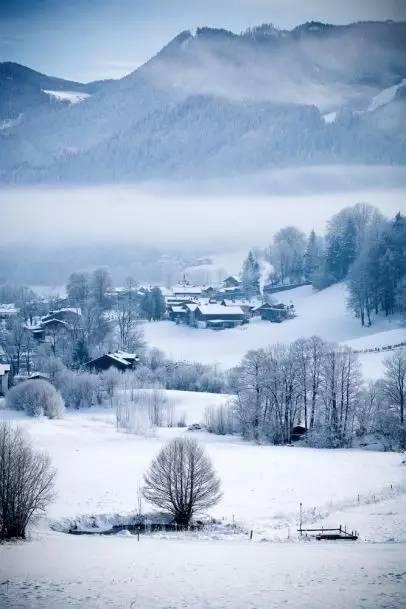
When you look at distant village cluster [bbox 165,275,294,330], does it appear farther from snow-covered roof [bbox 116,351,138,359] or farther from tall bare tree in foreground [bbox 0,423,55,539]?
tall bare tree in foreground [bbox 0,423,55,539]

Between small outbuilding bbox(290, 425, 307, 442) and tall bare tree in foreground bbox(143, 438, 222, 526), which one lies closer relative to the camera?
tall bare tree in foreground bbox(143, 438, 222, 526)

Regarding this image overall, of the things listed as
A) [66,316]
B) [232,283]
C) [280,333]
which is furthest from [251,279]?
[66,316]

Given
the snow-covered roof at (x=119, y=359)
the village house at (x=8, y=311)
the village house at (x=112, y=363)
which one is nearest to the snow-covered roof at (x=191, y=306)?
the village house at (x=112, y=363)

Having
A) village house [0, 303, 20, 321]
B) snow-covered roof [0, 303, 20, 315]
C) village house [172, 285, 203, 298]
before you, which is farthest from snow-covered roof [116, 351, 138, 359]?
village house [172, 285, 203, 298]

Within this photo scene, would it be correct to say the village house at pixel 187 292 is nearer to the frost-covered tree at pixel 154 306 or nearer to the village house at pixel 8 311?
the frost-covered tree at pixel 154 306

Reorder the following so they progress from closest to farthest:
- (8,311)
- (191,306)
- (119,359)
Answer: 1. (119,359)
2. (191,306)
3. (8,311)

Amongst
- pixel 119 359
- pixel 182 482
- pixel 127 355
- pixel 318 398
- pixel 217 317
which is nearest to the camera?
pixel 182 482

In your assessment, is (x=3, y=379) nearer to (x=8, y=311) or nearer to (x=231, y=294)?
(x=8, y=311)
